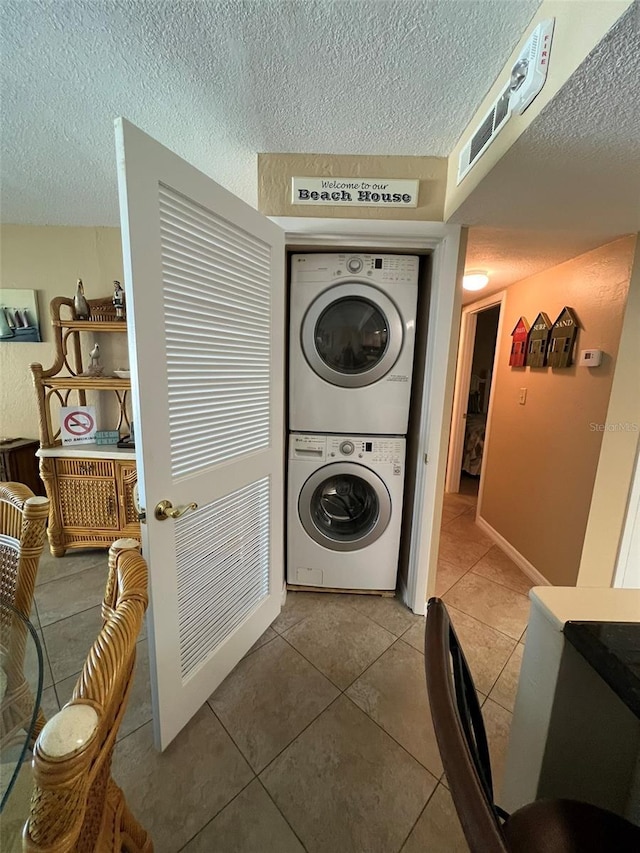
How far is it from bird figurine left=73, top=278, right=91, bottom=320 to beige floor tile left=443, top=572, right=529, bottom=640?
9.91ft

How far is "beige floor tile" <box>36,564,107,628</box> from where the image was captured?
177 cm

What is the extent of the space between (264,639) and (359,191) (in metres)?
2.22

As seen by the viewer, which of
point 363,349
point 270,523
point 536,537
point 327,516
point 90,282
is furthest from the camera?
point 90,282

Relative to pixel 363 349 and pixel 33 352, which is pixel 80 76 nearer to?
pixel 363 349

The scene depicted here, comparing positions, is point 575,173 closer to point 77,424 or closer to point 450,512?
point 450,512

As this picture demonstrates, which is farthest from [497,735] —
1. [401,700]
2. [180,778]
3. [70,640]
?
[70,640]

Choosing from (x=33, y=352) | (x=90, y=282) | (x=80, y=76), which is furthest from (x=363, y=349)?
(x=33, y=352)

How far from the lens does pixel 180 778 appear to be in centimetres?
108

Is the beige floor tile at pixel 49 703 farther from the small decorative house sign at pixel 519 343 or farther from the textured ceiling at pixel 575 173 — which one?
the small decorative house sign at pixel 519 343

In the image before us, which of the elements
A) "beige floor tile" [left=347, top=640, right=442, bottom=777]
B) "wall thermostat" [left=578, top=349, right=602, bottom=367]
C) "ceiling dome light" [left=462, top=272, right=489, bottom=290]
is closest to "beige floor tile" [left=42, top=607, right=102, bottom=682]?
"beige floor tile" [left=347, top=640, right=442, bottom=777]

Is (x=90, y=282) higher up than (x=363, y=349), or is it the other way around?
(x=90, y=282)

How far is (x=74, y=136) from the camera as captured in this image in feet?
4.79

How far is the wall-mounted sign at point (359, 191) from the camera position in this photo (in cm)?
151

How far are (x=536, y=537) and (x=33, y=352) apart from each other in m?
3.92
